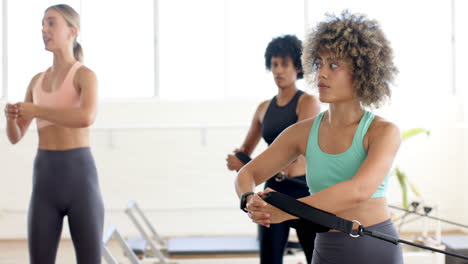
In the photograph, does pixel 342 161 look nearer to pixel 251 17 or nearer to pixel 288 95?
pixel 288 95

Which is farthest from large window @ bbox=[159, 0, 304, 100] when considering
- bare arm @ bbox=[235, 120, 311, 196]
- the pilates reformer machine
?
bare arm @ bbox=[235, 120, 311, 196]

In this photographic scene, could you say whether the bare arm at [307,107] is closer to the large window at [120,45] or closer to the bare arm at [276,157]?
the bare arm at [276,157]

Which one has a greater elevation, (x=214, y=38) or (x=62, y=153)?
(x=214, y=38)

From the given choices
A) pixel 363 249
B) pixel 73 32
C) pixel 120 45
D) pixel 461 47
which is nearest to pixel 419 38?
pixel 461 47

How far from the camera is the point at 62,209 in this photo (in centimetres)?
232

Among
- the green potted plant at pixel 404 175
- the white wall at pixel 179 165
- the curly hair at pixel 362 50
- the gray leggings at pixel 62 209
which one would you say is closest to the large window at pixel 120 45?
the white wall at pixel 179 165

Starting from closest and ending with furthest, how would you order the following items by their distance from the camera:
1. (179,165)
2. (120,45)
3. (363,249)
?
(363,249), (179,165), (120,45)

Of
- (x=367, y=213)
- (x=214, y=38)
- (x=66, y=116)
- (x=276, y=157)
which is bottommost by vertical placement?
(x=367, y=213)

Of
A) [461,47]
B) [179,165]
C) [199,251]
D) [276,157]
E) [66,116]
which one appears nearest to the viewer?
[276,157]

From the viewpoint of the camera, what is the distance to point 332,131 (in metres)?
1.60

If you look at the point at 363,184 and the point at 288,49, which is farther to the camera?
the point at 288,49

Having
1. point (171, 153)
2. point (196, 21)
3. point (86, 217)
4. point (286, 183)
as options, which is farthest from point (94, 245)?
point (196, 21)

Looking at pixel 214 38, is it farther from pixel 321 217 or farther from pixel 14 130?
pixel 321 217

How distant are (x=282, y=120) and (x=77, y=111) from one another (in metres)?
0.94
